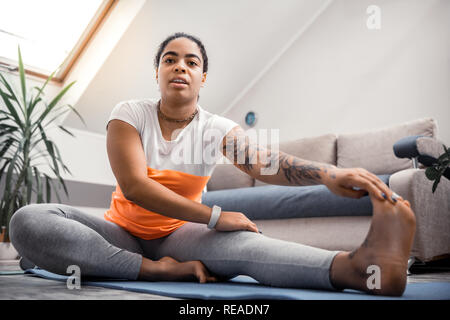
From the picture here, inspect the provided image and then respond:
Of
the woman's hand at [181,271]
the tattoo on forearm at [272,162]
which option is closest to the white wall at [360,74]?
the tattoo on forearm at [272,162]

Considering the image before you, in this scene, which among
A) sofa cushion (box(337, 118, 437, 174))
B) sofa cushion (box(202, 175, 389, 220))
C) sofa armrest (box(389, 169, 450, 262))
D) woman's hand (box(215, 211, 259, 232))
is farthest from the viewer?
sofa cushion (box(337, 118, 437, 174))

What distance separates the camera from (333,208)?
203 cm

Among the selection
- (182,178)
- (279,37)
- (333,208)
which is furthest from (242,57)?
(182,178)

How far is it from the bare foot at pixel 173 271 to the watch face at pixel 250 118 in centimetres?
325

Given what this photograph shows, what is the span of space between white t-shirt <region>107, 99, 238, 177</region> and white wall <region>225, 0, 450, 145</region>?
243 centimetres

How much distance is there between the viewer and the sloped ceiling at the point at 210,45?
3350 mm

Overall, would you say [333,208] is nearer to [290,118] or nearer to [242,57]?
[290,118]

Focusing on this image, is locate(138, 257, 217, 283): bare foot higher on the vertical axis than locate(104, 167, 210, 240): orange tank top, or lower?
lower

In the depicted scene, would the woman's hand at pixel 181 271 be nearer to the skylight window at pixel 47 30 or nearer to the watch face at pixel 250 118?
the skylight window at pixel 47 30

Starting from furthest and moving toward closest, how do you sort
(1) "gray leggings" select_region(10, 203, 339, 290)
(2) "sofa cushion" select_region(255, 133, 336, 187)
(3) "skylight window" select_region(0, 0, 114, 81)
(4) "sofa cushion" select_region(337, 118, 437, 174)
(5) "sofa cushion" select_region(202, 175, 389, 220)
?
1. (3) "skylight window" select_region(0, 0, 114, 81)
2. (2) "sofa cushion" select_region(255, 133, 336, 187)
3. (4) "sofa cushion" select_region(337, 118, 437, 174)
4. (5) "sofa cushion" select_region(202, 175, 389, 220)
5. (1) "gray leggings" select_region(10, 203, 339, 290)

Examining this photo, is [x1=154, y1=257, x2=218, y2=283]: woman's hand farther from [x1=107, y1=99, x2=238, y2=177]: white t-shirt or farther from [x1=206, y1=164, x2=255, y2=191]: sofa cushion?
[x1=206, y1=164, x2=255, y2=191]: sofa cushion

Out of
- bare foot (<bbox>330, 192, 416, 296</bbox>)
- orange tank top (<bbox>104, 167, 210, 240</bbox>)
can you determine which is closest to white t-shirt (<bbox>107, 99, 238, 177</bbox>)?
orange tank top (<bbox>104, 167, 210, 240</bbox>)

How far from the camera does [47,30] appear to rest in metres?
3.34

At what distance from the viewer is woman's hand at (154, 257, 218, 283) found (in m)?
1.07
